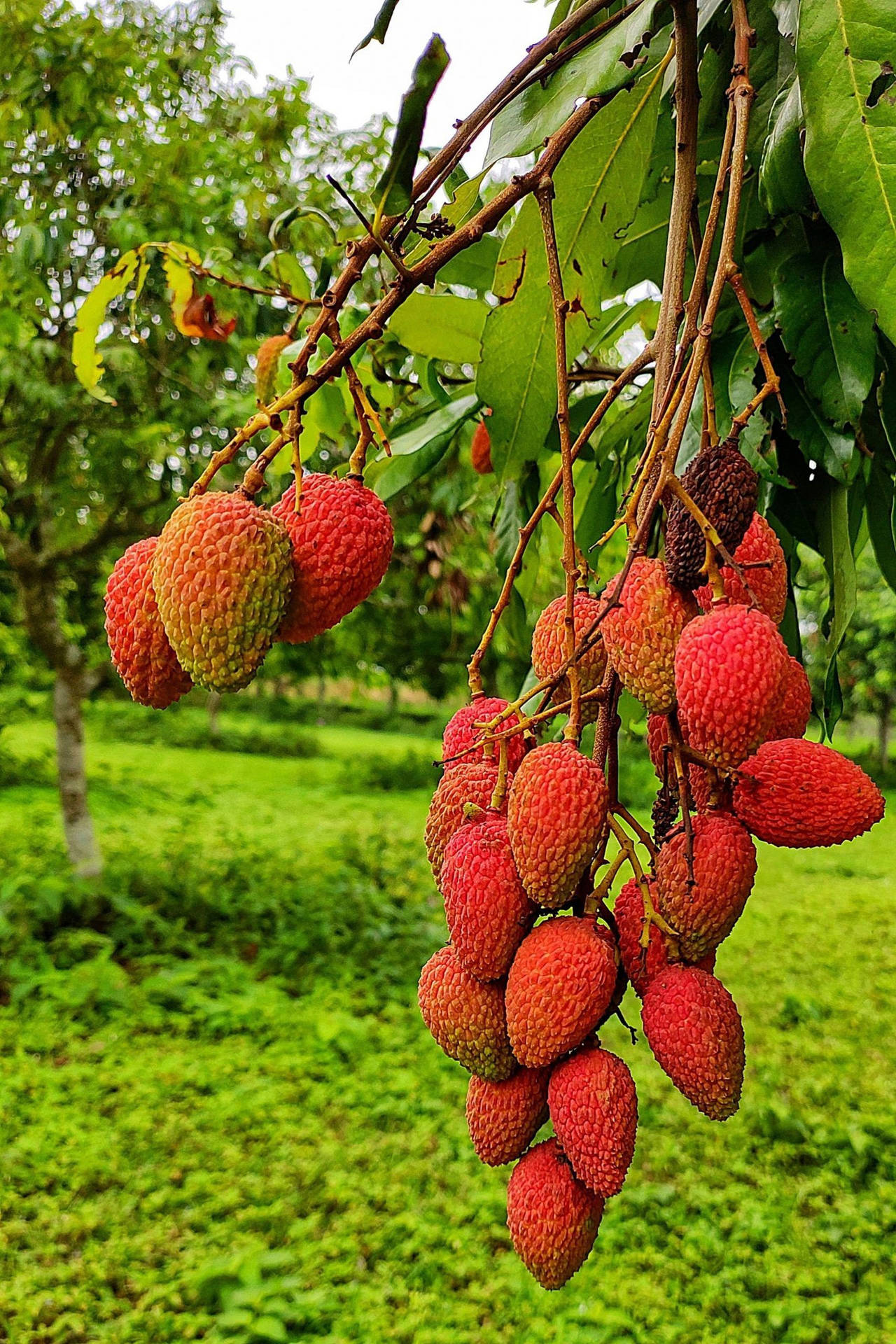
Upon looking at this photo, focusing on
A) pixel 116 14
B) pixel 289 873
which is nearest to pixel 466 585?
pixel 116 14

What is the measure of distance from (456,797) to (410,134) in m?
0.37

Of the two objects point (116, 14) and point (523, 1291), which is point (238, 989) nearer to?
point (523, 1291)

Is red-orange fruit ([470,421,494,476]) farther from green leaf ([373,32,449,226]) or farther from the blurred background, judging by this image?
green leaf ([373,32,449,226])

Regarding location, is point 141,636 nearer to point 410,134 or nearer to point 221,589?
point 221,589

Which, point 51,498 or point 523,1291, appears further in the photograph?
point 51,498

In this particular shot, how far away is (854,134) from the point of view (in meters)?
0.55

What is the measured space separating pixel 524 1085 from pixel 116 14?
169 inches

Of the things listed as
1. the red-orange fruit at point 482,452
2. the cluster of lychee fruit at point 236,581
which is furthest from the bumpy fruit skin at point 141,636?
the red-orange fruit at point 482,452

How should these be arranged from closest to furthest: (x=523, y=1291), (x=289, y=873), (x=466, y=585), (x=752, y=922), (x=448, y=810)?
(x=448, y=810)
(x=523, y=1291)
(x=466, y=585)
(x=752, y=922)
(x=289, y=873)

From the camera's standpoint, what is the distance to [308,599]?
1.69 ft

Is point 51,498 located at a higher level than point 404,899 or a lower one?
higher

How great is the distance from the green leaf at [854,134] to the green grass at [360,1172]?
7.74 ft

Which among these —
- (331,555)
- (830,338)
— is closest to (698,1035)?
(331,555)

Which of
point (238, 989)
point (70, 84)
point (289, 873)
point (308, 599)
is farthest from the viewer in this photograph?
point (289, 873)
